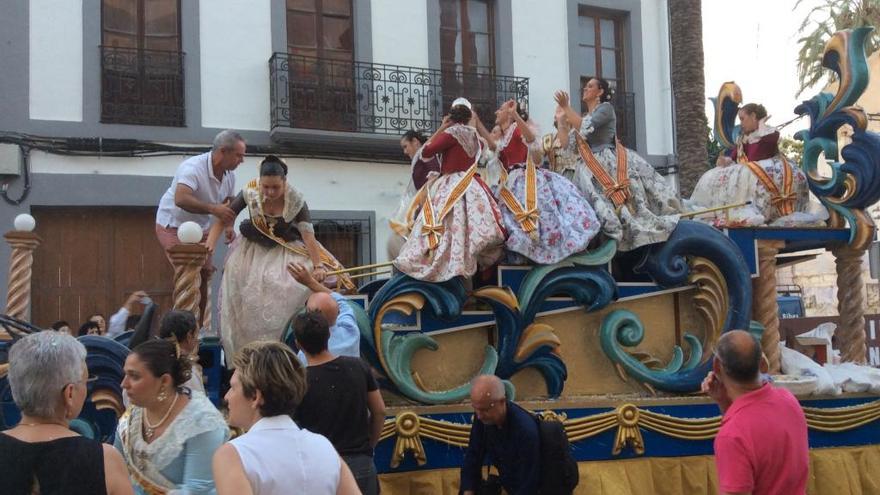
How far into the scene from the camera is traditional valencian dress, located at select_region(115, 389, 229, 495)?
10.8 feet

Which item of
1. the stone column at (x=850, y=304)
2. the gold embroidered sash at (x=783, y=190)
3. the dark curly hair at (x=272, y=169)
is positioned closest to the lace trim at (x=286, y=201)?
the dark curly hair at (x=272, y=169)

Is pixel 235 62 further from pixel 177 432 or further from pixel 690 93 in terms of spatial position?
pixel 177 432

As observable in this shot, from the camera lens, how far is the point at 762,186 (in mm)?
7297

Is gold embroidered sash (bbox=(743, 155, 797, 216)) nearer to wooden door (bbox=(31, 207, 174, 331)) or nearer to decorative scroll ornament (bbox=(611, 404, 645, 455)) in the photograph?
decorative scroll ornament (bbox=(611, 404, 645, 455))

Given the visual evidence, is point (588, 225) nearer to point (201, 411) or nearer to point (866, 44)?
point (866, 44)

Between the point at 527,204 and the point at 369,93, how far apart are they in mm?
7605

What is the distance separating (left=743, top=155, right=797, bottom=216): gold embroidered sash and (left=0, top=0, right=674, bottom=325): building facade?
22.5 ft

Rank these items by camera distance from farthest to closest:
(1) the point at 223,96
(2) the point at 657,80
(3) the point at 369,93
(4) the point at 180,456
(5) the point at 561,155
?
(2) the point at 657,80
(3) the point at 369,93
(1) the point at 223,96
(5) the point at 561,155
(4) the point at 180,456

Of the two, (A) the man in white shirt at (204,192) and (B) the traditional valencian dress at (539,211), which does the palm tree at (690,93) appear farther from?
(A) the man in white shirt at (204,192)

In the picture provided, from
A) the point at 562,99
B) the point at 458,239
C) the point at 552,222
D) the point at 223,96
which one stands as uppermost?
the point at 223,96

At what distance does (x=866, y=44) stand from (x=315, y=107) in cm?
751

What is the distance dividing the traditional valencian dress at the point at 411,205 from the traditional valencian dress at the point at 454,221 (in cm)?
17

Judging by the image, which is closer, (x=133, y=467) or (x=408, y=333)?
(x=133, y=467)

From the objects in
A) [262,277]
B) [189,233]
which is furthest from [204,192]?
[189,233]
